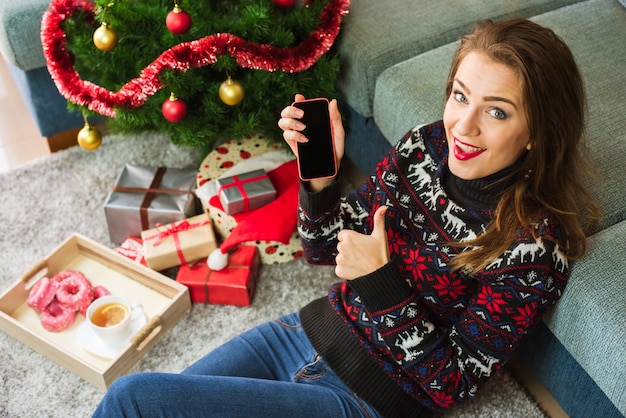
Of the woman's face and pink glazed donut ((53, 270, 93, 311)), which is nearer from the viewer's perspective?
the woman's face

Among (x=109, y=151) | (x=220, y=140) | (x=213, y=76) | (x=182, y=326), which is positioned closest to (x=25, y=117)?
(x=109, y=151)

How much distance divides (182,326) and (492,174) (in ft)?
3.16

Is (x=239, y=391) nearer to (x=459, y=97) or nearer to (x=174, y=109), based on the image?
(x=459, y=97)

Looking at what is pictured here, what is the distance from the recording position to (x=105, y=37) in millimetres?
1699

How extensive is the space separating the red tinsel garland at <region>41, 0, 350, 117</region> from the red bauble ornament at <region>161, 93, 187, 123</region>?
44 millimetres

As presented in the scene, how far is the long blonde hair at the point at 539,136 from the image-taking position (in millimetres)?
1026

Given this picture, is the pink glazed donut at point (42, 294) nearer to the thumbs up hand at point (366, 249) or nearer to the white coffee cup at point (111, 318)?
the white coffee cup at point (111, 318)

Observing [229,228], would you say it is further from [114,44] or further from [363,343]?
[363,343]

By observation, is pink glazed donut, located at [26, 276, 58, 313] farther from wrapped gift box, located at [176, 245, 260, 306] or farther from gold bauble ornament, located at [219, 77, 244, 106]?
gold bauble ornament, located at [219, 77, 244, 106]

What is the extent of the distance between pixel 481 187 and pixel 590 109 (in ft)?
1.69

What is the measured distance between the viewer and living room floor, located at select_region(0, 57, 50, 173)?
7.56 feet

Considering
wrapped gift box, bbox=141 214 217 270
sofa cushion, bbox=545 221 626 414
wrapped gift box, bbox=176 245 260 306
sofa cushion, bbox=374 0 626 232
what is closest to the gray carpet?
wrapped gift box, bbox=176 245 260 306

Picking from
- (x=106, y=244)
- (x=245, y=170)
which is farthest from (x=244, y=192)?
(x=106, y=244)

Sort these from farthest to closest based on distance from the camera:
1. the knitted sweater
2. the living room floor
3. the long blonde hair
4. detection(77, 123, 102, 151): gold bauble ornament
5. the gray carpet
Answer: the living room floor → detection(77, 123, 102, 151): gold bauble ornament → the gray carpet → the knitted sweater → the long blonde hair
